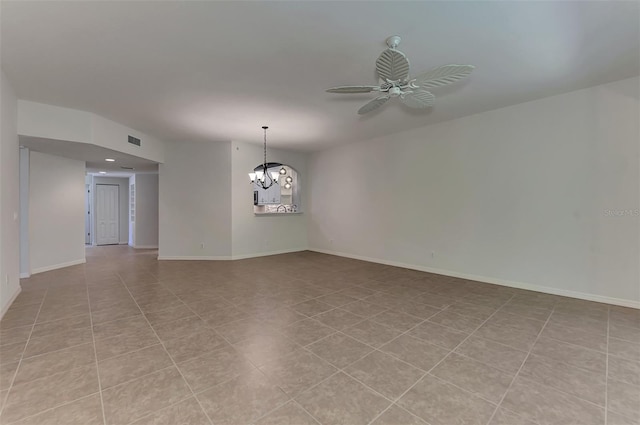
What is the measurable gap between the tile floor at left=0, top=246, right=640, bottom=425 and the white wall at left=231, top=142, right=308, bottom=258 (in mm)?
2770

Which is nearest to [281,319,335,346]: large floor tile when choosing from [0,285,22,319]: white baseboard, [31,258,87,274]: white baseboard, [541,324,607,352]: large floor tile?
[541,324,607,352]: large floor tile

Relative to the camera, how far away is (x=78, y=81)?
3.42 m

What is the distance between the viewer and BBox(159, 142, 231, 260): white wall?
662 centimetres

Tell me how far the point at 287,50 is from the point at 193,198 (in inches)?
196

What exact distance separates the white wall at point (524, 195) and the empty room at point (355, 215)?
0.10 ft

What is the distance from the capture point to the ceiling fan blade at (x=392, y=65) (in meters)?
2.20

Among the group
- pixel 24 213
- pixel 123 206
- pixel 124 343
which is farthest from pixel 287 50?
pixel 123 206

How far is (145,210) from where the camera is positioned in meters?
8.91

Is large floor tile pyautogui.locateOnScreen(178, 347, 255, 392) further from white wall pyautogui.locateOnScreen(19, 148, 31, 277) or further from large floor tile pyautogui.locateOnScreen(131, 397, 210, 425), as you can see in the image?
white wall pyautogui.locateOnScreen(19, 148, 31, 277)

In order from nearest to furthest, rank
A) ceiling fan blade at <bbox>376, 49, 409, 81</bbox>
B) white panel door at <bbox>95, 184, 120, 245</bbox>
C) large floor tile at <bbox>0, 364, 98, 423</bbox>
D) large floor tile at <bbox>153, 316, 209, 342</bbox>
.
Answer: large floor tile at <bbox>0, 364, 98, 423</bbox>, ceiling fan blade at <bbox>376, 49, 409, 81</bbox>, large floor tile at <bbox>153, 316, 209, 342</bbox>, white panel door at <bbox>95, 184, 120, 245</bbox>

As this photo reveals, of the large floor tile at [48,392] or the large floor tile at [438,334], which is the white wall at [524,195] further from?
the large floor tile at [48,392]

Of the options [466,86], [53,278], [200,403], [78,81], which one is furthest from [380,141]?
[53,278]

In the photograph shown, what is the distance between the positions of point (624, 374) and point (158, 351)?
152 inches

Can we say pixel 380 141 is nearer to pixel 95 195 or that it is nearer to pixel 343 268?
pixel 343 268
